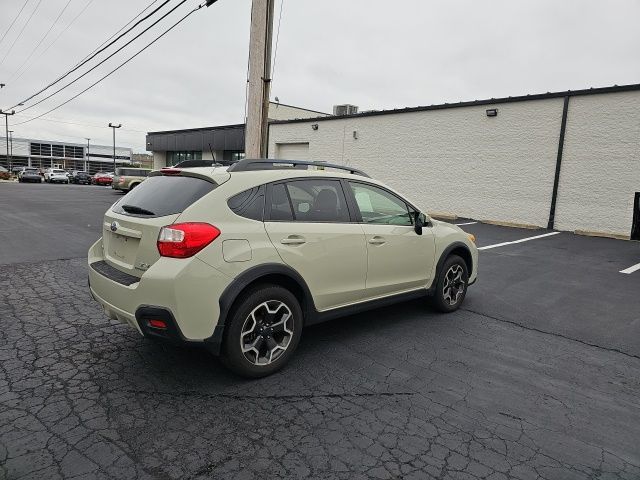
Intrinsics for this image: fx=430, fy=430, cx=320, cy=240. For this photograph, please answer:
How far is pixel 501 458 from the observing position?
2.50 m

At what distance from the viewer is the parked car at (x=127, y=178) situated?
2517cm

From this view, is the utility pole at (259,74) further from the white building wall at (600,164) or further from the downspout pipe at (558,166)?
the white building wall at (600,164)

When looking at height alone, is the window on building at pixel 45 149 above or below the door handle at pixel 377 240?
above

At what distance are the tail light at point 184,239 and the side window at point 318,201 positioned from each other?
84 centimetres

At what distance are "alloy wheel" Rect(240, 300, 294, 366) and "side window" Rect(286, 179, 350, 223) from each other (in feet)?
2.55

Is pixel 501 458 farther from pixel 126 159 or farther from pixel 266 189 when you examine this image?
pixel 126 159

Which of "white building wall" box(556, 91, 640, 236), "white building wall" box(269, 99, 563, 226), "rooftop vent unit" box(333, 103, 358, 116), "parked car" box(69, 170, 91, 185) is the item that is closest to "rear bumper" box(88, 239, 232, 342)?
"white building wall" box(556, 91, 640, 236)

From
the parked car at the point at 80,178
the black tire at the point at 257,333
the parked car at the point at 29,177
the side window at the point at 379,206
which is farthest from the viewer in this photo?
the parked car at the point at 80,178

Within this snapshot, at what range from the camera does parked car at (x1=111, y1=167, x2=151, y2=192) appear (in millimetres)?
25172

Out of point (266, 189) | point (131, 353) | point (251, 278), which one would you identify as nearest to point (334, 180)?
point (266, 189)

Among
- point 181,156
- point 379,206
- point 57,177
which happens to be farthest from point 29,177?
point 379,206

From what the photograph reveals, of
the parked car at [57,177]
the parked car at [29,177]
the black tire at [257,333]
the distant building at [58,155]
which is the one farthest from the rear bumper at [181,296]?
the distant building at [58,155]

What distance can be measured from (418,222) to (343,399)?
7.26 feet

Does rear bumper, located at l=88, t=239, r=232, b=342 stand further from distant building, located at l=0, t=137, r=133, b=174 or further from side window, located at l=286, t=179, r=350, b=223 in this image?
distant building, located at l=0, t=137, r=133, b=174
